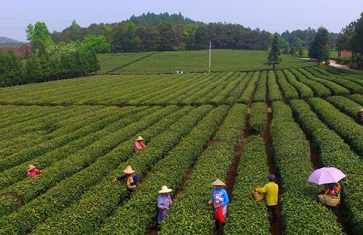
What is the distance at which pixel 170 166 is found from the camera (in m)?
14.5

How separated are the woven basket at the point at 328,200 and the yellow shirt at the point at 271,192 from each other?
1580 mm

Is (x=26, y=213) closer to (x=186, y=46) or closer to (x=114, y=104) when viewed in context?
(x=114, y=104)

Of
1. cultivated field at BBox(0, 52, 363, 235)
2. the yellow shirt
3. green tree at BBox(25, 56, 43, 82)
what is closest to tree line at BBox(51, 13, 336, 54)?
green tree at BBox(25, 56, 43, 82)

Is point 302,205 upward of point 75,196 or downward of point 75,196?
upward

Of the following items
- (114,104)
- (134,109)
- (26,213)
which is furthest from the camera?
(114,104)

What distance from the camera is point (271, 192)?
10.2 meters

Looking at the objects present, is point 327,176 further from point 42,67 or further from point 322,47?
point 322,47

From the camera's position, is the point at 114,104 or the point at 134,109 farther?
the point at 114,104

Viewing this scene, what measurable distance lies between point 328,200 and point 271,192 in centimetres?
194

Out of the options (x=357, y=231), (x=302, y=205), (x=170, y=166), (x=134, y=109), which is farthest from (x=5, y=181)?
(x=134, y=109)

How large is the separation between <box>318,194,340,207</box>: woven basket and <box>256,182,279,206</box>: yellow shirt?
1580 mm

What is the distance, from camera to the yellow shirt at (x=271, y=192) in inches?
401

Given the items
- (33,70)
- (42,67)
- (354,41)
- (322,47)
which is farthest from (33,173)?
(322,47)

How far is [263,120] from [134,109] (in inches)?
585
